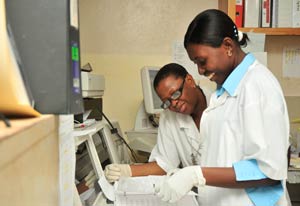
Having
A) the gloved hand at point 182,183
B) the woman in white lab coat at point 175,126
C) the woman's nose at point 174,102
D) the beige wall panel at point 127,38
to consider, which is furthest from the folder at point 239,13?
the gloved hand at point 182,183

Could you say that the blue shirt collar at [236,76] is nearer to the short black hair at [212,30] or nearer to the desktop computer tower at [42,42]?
the short black hair at [212,30]

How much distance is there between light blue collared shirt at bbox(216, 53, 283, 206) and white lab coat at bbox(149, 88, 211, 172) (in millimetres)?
523

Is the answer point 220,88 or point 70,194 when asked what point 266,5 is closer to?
point 220,88

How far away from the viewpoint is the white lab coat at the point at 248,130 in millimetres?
1118

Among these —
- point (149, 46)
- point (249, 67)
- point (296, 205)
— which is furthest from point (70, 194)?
point (296, 205)

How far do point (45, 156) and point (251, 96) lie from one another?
80 cm

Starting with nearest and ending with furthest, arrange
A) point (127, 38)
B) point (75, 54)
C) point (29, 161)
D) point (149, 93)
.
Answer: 1. point (29, 161)
2. point (75, 54)
3. point (149, 93)
4. point (127, 38)

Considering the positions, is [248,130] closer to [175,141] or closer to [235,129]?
[235,129]

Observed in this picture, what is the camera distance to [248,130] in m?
1.14

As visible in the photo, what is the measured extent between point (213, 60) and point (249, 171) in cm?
42

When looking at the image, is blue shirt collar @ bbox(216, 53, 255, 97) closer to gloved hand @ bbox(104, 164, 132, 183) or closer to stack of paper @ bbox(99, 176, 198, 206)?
stack of paper @ bbox(99, 176, 198, 206)

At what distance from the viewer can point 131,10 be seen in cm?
262

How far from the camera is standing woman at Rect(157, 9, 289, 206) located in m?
1.12

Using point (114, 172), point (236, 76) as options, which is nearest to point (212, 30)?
point (236, 76)
